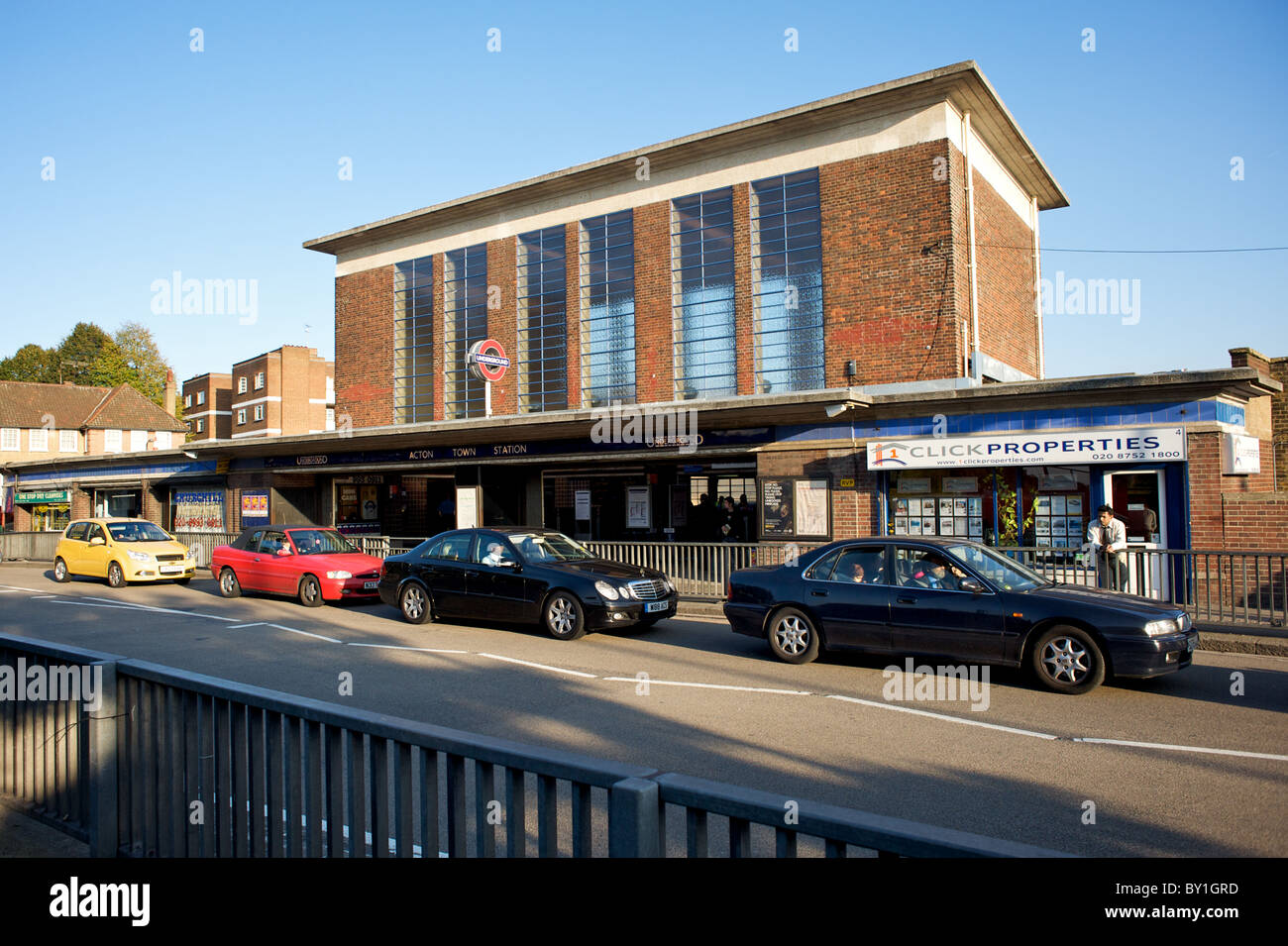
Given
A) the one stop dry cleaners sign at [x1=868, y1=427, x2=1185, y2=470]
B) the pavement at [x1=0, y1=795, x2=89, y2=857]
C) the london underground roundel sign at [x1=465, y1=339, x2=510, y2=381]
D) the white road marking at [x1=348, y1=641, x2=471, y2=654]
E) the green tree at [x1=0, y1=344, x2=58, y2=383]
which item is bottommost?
the white road marking at [x1=348, y1=641, x2=471, y2=654]

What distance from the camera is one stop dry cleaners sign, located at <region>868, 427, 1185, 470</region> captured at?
1405 centimetres

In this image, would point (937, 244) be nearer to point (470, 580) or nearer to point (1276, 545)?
point (1276, 545)

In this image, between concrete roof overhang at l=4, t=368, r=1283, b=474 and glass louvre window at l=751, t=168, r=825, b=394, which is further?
glass louvre window at l=751, t=168, r=825, b=394

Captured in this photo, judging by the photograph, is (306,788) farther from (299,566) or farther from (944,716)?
(299,566)

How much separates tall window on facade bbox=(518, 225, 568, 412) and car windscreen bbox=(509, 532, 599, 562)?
10.9 m

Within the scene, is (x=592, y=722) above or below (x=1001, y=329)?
below

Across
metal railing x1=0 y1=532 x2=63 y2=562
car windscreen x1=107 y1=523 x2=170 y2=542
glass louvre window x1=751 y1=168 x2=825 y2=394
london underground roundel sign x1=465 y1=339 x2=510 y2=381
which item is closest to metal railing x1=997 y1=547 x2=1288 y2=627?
glass louvre window x1=751 y1=168 x2=825 y2=394

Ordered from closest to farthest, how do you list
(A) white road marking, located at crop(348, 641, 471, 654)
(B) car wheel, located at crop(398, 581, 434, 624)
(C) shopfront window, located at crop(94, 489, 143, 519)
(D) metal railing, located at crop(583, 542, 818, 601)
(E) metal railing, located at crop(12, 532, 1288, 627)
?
(E) metal railing, located at crop(12, 532, 1288, 627) → (A) white road marking, located at crop(348, 641, 471, 654) → (B) car wheel, located at crop(398, 581, 434, 624) → (D) metal railing, located at crop(583, 542, 818, 601) → (C) shopfront window, located at crop(94, 489, 143, 519)

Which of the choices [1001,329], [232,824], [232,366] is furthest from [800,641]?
[232,366]

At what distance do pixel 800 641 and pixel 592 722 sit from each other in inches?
146

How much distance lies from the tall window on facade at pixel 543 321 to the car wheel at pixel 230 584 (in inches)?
388

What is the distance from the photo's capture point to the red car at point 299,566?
1653 centimetres

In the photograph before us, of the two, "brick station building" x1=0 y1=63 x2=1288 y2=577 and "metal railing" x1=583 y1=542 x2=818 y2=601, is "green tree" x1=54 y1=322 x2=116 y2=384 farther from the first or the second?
"metal railing" x1=583 y1=542 x2=818 y2=601
